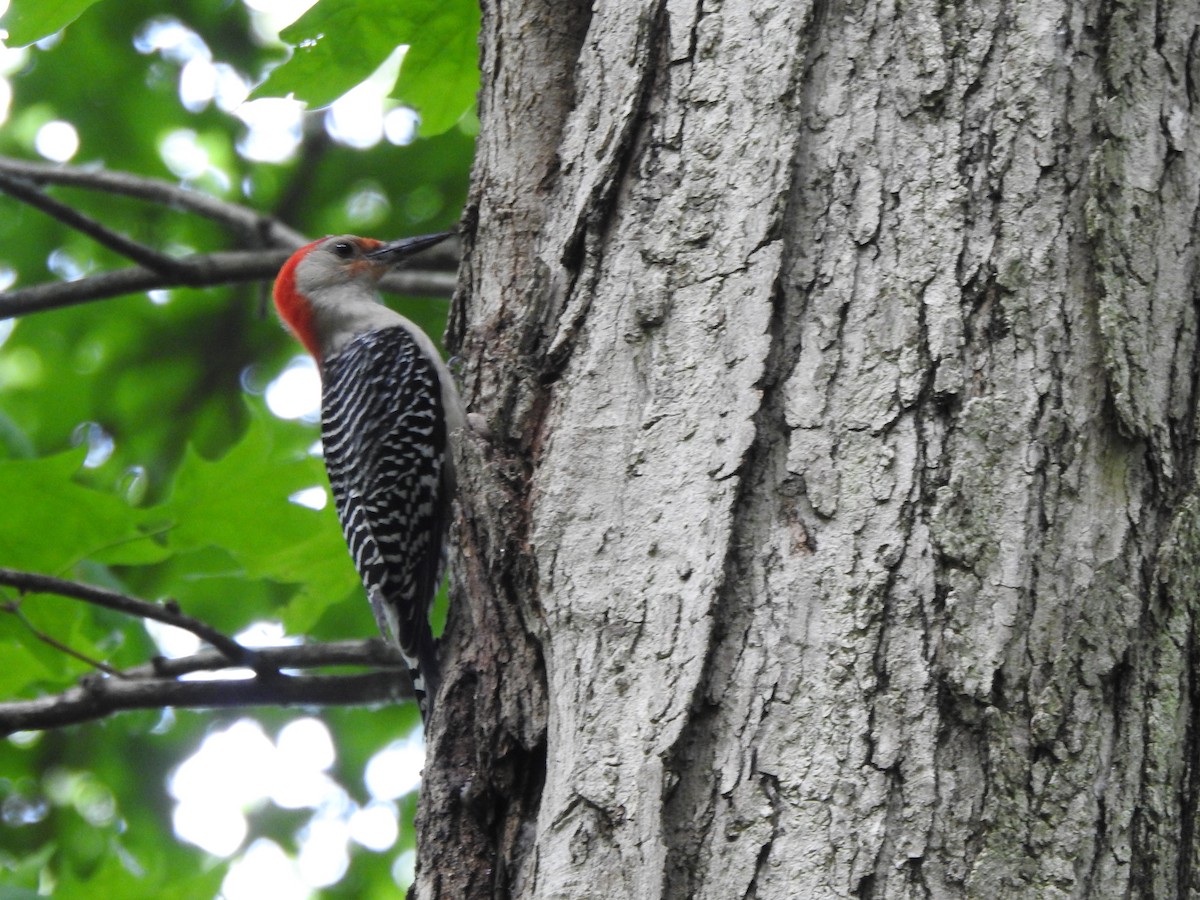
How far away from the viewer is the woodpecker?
14.0 feet

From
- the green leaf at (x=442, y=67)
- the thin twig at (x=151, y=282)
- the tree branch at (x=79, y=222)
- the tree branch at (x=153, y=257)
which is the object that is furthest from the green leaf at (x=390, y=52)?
the tree branch at (x=79, y=222)

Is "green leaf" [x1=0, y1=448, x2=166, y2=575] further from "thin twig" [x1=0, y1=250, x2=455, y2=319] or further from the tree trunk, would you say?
the tree trunk

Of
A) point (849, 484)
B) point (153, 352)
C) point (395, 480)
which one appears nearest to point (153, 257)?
point (395, 480)

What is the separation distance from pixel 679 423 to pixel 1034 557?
0.58m

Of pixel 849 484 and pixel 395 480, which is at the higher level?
pixel 395 480

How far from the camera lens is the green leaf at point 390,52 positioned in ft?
11.0

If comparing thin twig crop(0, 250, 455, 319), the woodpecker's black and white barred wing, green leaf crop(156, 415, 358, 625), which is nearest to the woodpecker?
the woodpecker's black and white barred wing

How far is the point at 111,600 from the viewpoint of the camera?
3.38 meters

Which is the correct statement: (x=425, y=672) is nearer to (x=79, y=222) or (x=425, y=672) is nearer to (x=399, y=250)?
(x=79, y=222)

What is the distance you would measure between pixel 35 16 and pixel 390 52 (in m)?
0.92

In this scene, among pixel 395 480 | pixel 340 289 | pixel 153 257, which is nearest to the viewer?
pixel 153 257

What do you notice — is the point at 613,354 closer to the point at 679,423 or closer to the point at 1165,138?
the point at 679,423

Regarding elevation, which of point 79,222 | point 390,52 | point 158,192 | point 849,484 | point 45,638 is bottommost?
point 45,638

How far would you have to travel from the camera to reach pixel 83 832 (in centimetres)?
614
